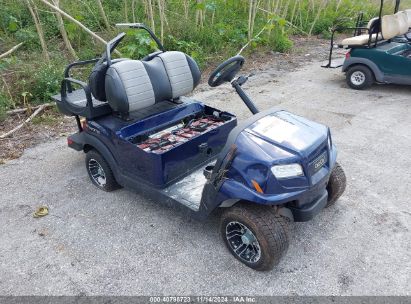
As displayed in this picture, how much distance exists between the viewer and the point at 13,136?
15.9 ft

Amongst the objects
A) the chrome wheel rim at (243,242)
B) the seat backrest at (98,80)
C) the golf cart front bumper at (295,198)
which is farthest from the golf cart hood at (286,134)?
the seat backrest at (98,80)

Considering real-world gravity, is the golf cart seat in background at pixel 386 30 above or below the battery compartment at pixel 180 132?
above

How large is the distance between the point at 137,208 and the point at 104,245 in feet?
1.74

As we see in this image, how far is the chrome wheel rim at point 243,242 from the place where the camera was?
101 inches

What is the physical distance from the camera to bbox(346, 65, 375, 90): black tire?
6.32 m

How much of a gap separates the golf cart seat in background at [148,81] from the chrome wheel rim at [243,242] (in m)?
1.36

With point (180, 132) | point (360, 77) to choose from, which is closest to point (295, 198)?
point (180, 132)

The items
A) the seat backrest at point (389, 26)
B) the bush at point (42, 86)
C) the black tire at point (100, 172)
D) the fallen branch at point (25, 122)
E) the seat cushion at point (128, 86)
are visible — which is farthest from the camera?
the seat backrest at point (389, 26)

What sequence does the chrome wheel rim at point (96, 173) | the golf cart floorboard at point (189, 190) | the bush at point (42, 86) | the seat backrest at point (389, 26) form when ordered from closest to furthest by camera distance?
the golf cart floorboard at point (189, 190), the chrome wheel rim at point (96, 173), the bush at point (42, 86), the seat backrest at point (389, 26)

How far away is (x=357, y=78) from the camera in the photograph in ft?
21.3

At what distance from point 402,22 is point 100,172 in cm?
596

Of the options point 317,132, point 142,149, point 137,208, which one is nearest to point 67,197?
point 137,208

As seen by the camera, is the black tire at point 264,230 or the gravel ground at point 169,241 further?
the gravel ground at point 169,241

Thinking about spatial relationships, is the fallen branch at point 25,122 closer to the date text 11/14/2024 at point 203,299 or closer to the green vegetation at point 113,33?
the green vegetation at point 113,33
